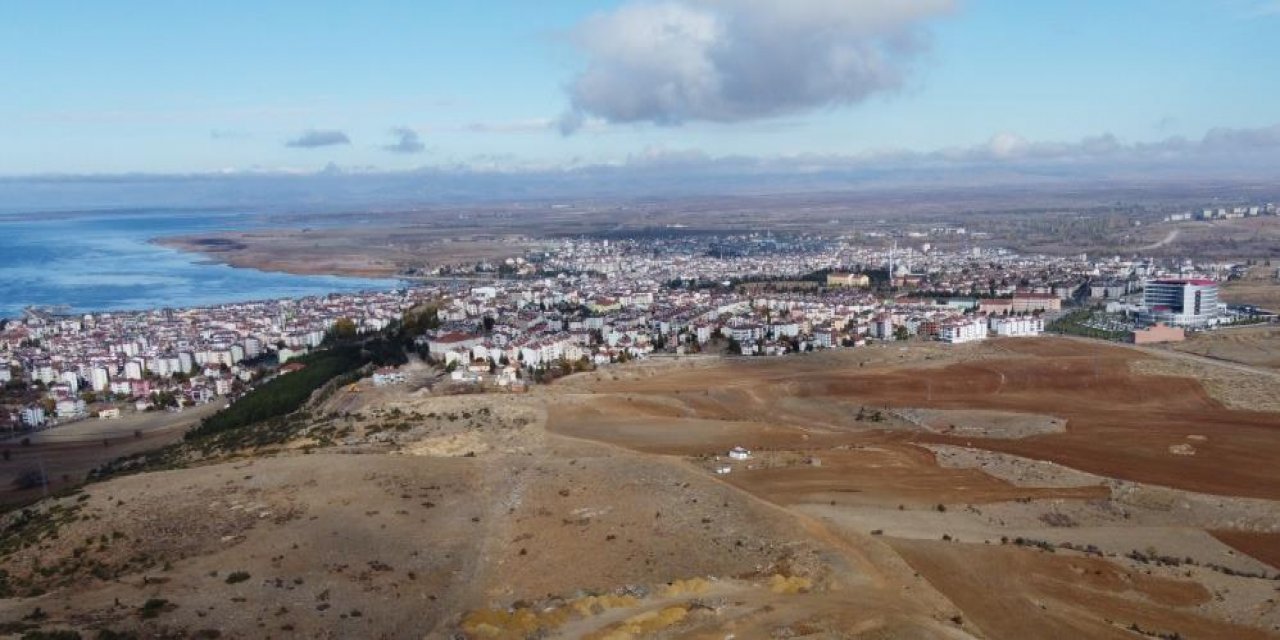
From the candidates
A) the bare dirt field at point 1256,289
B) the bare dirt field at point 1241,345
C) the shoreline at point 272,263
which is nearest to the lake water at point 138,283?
the shoreline at point 272,263

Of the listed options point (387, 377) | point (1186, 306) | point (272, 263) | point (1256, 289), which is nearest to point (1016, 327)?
point (1186, 306)

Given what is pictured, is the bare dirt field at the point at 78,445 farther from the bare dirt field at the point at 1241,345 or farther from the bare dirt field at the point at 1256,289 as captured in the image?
the bare dirt field at the point at 1256,289

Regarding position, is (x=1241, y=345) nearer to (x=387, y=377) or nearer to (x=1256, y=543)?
(x=1256, y=543)

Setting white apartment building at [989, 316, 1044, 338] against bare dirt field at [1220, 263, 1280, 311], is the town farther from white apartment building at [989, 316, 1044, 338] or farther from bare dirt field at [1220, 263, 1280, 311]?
bare dirt field at [1220, 263, 1280, 311]

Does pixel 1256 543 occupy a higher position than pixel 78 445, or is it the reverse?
pixel 1256 543

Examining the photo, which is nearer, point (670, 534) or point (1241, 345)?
point (670, 534)

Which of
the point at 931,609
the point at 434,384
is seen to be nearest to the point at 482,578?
the point at 931,609
